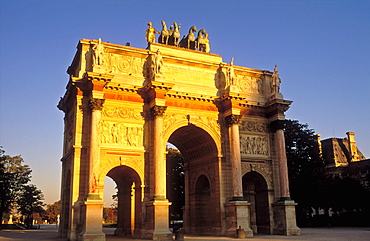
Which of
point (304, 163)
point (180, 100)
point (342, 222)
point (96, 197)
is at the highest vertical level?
point (180, 100)

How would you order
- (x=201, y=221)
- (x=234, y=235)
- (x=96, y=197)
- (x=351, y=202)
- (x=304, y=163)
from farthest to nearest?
1. (x=351, y=202)
2. (x=304, y=163)
3. (x=201, y=221)
4. (x=234, y=235)
5. (x=96, y=197)

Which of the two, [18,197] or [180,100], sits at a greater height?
[180,100]

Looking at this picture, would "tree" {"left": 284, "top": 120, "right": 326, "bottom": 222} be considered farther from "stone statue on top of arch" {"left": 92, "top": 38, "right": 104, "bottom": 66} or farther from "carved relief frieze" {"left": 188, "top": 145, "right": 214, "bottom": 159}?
"stone statue on top of arch" {"left": 92, "top": 38, "right": 104, "bottom": 66}

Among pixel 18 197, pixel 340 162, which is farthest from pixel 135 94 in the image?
pixel 340 162

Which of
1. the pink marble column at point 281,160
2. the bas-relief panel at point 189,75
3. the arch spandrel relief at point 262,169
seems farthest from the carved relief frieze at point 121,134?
the pink marble column at point 281,160

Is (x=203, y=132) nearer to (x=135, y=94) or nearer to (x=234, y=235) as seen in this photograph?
(x=135, y=94)

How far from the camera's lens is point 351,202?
48094mm

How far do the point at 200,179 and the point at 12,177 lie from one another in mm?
31684

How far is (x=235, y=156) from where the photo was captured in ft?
93.0

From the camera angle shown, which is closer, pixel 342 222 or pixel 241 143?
pixel 241 143

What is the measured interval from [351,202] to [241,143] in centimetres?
2588

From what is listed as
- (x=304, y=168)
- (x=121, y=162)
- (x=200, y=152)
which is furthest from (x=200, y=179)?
(x=304, y=168)

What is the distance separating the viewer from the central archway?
28.9 meters

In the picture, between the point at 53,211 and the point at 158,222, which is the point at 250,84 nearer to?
the point at 158,222
